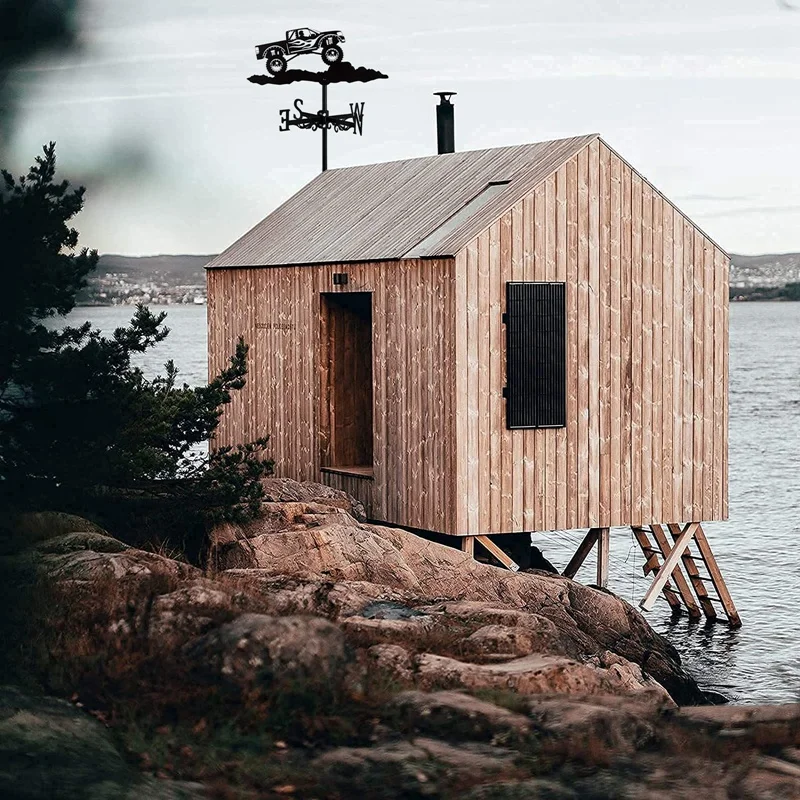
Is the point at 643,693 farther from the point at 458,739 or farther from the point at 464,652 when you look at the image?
the point at 458,739

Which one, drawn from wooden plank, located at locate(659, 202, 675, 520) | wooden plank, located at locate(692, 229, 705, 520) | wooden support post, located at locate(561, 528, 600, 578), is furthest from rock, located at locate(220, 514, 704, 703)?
wooden support post, located at locate(561, 528, 600, 578)

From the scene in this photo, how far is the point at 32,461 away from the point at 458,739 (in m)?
5.36

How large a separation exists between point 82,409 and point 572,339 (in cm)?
936

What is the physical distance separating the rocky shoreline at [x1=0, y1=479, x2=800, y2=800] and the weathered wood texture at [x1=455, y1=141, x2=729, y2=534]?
797 cm

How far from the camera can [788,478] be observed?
5112cm

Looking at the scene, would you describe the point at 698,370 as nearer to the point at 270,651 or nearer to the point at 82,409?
the point at 82,409

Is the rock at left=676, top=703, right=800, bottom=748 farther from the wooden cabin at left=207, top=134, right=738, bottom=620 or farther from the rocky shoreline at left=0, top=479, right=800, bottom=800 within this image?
the wooden cabin at left=207, top=134, right=738, bottom=620

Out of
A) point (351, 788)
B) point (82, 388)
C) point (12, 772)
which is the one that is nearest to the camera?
point (12, 772)

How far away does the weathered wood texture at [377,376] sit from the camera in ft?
60.3

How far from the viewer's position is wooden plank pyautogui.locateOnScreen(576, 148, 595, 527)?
746 inches

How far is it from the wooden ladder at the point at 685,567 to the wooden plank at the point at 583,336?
7.39 ft

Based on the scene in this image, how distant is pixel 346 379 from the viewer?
21.7m

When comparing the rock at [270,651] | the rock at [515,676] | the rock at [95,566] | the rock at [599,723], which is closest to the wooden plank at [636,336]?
the rock at [95,566]

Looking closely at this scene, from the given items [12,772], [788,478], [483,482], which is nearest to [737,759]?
[12,772]
